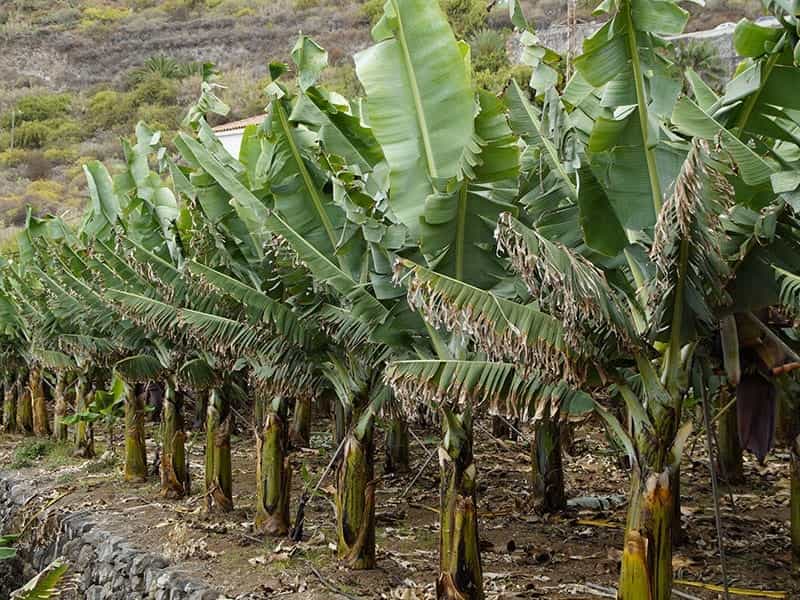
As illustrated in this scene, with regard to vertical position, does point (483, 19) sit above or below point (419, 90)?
above

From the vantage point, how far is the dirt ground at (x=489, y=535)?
7066 millimetres

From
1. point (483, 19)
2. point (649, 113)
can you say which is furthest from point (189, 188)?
point (483, 19)

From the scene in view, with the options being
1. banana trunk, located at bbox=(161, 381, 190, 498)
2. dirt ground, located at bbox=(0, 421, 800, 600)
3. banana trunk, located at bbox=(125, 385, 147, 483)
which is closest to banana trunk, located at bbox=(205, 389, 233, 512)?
dirt ground, located at bbox=(0, 421, 800, 600)

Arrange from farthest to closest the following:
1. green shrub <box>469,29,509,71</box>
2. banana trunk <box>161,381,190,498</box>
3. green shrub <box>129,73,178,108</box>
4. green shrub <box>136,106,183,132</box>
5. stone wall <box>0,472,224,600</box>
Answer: green shrub <box>129,73,178,108</box>
green shrub <box>136,106,183,132</box>
green shrub <box>469,29,509,71</box>
banana trunk <box>161,381,190,498</box>
stone wall <box>0,472,224,600</box>

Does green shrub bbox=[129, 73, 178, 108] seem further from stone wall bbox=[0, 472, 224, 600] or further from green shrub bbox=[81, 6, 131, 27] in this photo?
stone wall bbox=[0, 472, 224, 600]

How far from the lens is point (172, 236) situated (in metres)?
9.45

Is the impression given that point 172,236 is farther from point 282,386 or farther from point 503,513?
point 503,513

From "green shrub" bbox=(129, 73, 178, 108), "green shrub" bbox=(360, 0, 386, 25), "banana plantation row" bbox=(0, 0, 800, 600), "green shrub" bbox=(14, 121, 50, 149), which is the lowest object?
"banana plantation row" bbox=(0, 0, 800, 600)

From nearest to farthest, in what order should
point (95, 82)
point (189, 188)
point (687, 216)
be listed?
point (687, 216) < point (189, 188) < point (95, 82)

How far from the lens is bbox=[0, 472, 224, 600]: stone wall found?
782 centimetres

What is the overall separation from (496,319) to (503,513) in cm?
541

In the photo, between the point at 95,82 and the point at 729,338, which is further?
the point at 95,82

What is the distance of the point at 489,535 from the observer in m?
8.80

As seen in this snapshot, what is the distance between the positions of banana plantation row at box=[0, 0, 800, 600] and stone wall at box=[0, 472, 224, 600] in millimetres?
1147
